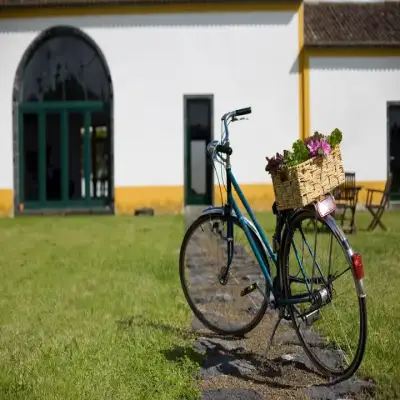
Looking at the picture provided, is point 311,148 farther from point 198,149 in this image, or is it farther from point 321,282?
point 198,149

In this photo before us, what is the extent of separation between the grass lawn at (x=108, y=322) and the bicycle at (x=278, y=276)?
0.22 meters

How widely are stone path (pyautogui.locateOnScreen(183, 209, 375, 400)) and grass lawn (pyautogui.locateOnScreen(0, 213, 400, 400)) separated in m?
0.11

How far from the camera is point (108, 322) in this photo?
13.4 ft

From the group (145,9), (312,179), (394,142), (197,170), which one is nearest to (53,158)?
(197,170)

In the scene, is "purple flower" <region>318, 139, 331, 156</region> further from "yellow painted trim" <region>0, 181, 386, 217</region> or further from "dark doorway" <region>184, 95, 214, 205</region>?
"dark doorway" <region>184, 95, 214, 205</region>

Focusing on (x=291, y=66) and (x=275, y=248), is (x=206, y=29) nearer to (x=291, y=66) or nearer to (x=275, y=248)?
(x=291, y=66)

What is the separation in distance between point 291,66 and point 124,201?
5.97m

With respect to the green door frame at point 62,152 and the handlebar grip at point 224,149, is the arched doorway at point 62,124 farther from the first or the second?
the handlebar grip at point 224,149

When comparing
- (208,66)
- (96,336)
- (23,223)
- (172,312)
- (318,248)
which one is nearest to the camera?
(318,248)

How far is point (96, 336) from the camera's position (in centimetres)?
371

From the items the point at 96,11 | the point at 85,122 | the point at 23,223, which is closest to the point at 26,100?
the point at 85,122

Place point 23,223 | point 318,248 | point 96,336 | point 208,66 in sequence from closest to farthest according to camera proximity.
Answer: point 318,248, point 96,336, point 23,223, point 208,66

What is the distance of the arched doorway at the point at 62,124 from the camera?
15969 mm

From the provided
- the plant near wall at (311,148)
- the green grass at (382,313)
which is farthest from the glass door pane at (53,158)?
the plant near wall at (311,148)
